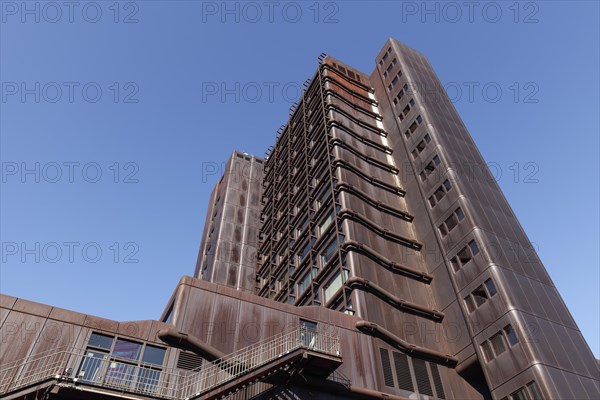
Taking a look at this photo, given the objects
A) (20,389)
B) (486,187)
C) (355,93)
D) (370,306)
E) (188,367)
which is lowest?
(20,389)

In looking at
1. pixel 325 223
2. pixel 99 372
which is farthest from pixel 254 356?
pixel 325 223

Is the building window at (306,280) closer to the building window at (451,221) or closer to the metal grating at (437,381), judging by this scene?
the building window at (451,221)

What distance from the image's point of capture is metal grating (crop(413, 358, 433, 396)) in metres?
29.3

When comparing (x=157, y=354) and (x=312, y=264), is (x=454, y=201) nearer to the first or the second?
(x=312, y=264)

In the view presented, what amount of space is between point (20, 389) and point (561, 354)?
28.0m

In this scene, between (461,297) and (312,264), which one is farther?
(312,264)

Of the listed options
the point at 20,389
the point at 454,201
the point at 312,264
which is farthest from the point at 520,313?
the point at 20,389

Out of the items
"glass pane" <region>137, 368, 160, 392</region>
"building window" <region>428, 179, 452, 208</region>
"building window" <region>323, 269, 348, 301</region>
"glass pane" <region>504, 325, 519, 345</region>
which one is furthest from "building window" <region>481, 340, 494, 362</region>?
"glass pane" <region>137, 368, 160, 392</region>

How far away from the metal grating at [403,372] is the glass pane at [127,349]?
16.0 m

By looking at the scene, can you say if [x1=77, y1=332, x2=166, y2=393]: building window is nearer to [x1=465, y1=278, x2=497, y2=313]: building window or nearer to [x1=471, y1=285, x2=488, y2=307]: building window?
[x1=465, y1=278, x2=497, y2=313]: building window

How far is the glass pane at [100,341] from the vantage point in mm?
23016

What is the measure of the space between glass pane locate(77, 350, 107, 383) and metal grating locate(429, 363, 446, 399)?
20.4 meters

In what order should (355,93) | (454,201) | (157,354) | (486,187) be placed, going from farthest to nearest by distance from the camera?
(355,93)
(486,187)
(454,201)
(157,354)

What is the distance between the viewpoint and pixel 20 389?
1738cm
